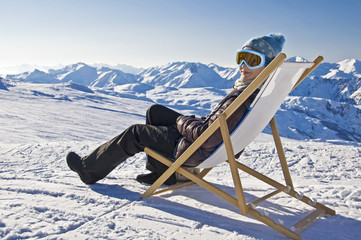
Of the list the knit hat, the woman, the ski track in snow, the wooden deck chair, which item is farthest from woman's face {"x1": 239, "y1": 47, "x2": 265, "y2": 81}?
the ski track in snow

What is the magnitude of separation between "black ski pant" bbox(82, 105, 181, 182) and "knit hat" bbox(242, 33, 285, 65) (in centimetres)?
104

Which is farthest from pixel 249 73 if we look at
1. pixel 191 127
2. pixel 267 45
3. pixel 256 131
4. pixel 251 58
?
pixel 191 127

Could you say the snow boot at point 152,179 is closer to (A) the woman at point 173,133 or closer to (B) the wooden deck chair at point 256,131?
(A) the woman at point 173,133

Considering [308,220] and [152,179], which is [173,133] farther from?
[308,220]

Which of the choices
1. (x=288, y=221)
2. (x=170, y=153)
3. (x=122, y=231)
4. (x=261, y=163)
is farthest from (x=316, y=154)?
(x=122, y=231)

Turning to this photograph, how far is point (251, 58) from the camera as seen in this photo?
248 centimetres

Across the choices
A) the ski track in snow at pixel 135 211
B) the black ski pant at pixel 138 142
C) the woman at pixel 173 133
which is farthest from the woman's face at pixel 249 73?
the ski track in snow at pixel 135 211

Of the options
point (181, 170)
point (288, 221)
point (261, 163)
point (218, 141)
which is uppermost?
point (218, 141)

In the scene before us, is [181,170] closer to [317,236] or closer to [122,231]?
[122,231]

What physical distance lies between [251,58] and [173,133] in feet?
3.22

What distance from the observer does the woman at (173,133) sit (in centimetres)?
235

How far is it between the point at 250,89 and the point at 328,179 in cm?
323

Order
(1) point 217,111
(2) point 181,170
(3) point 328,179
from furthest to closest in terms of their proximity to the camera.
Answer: (3) point 328,179, (2) point 181,170, (1) point 217,111

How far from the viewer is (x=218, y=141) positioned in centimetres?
234
